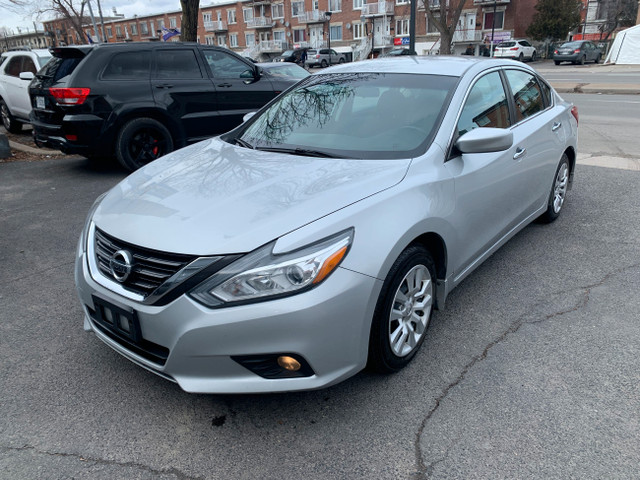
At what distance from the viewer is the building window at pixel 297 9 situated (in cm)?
6570

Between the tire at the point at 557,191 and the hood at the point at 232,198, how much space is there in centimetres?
254

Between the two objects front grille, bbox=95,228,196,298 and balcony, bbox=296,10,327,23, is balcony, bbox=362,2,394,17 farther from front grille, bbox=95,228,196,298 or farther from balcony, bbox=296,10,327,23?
front grille, bbox=95,228,196,298

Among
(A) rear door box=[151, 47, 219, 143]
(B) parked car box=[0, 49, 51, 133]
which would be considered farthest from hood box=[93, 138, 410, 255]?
(B) parked car box=[0, 49, 51, 133]

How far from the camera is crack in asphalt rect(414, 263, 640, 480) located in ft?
7.20

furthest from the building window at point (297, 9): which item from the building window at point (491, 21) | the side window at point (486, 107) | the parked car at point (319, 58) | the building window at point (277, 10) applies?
the side window at point (486, 107)

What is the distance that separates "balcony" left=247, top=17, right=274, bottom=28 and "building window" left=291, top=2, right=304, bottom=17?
406 centimetres

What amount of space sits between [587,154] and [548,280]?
5.03 meters

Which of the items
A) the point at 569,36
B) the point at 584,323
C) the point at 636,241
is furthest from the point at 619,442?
the point at 569,36

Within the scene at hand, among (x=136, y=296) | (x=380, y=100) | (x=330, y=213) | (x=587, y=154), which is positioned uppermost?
(x=380, y=100)

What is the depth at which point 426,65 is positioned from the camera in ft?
12.3

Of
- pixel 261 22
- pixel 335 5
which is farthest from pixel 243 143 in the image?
pixel 261 22

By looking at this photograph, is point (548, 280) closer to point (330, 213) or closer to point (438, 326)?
point (438, 326)

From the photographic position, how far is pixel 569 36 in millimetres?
49312

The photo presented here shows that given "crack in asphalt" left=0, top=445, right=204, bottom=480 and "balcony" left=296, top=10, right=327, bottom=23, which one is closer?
"crack in asphalt" left=0, top=445, right=204, bottom=480
